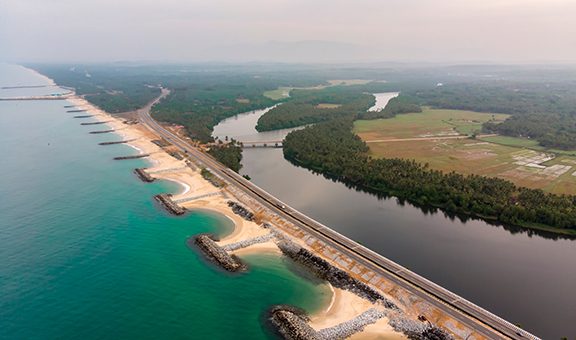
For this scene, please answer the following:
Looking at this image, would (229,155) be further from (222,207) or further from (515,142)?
(515,142)

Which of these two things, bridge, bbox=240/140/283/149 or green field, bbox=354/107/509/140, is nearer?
bridge, bbox=240/140/283/149

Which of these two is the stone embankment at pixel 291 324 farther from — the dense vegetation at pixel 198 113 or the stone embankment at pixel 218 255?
the dense vegetation at pixel 198 113

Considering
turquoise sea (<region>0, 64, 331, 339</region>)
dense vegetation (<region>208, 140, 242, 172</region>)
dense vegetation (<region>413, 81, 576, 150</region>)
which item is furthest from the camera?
dense vegetation (<region>413, 81, 576, 150</region>)

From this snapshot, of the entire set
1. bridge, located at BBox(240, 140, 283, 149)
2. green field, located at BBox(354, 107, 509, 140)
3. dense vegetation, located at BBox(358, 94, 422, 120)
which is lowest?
bridge, located at BBox(240, 140, 283, 149)

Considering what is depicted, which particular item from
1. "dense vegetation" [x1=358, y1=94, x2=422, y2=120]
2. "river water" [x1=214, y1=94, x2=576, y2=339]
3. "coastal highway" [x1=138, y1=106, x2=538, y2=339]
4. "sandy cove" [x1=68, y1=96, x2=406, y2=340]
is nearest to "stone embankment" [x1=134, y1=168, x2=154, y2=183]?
"sandy cove" [x1=68, y1=96, x2=406, y2=340]

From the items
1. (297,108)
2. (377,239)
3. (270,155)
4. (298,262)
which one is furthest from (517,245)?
(297,108)

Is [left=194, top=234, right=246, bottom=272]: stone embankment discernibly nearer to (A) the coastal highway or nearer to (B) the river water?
(A) the coastal highway

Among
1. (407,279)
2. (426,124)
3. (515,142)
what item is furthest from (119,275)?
(426,124)
